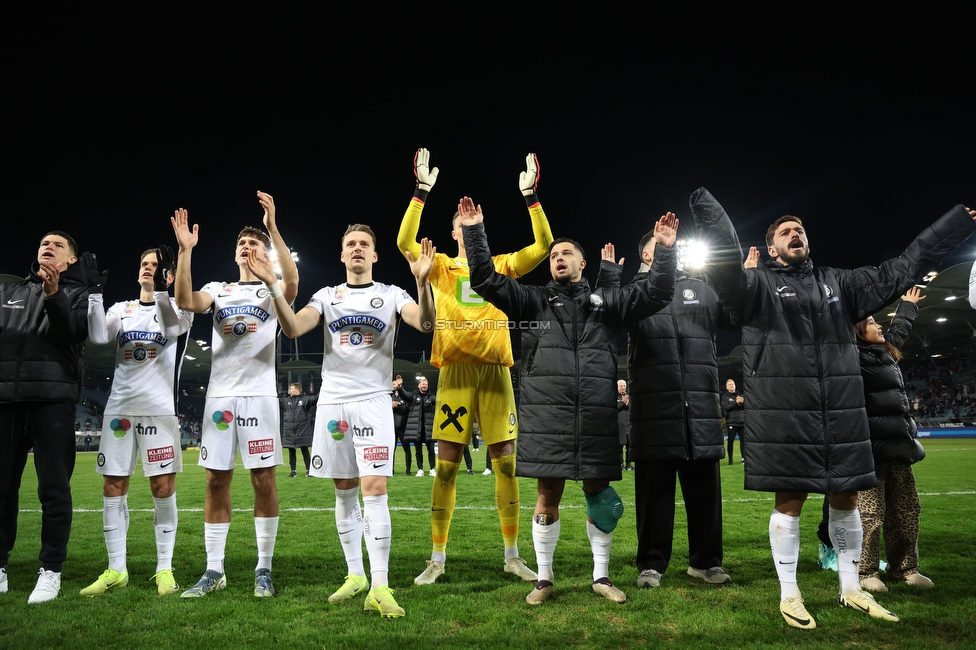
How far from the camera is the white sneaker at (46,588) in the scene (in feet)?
14.7

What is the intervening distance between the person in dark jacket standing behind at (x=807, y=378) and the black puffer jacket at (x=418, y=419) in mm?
12082

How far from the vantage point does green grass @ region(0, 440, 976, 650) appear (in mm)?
3543

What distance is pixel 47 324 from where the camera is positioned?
4.99m

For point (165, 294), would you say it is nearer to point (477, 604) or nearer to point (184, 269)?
point (184, 269)

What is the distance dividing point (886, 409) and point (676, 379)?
1591mm

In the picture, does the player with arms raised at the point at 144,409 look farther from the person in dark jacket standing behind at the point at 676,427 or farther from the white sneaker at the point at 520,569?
the person in dark jacket standing behind at the point at 676,427

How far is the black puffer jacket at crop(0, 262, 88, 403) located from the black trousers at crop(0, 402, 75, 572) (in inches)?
5.8

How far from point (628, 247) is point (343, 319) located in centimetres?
4671

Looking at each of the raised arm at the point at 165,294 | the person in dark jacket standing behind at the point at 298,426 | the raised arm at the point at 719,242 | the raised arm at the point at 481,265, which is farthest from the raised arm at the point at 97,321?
the person in dark jacket standing behind at the point at 298,426

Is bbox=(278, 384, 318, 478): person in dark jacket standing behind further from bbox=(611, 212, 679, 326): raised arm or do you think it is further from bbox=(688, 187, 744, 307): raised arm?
bbox=(688, 187, 744, 307): raised arm

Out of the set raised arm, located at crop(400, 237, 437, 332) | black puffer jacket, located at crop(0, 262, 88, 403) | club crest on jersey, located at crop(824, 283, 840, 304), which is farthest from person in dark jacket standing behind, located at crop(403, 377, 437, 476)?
club crest on jersey, located at crop(824, 283, 840, 304)

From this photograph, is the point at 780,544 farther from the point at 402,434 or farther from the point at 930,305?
the point at 930,305

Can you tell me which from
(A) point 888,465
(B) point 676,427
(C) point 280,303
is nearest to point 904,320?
(A) point 888,465

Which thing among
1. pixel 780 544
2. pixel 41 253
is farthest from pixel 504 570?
pixel 41 253
